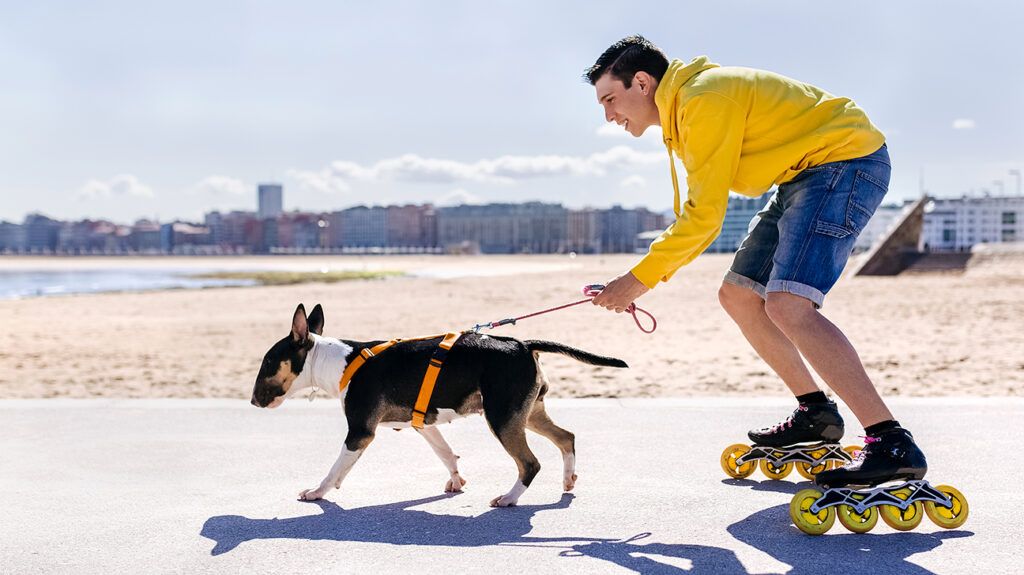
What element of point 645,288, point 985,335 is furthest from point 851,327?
point 645,288

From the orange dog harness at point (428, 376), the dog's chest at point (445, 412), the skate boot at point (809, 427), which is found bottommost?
the skate boot at point (809, 427)

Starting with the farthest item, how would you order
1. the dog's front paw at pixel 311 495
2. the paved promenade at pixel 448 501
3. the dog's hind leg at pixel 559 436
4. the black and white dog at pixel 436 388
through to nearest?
the dog's hind leg at pixel 559 436, the dog's front paw at pixel 311 495, the black and white dog at pixel 436 388, the paved promenade at pixel 448 501

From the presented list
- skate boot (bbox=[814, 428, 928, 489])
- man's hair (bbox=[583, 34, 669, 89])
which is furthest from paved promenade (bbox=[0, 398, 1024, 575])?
man's hair (bbox=[583, 34, 669, 89])

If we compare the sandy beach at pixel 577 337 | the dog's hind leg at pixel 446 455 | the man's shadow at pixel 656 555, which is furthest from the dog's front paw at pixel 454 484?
the sandy beach at pixel 577 337

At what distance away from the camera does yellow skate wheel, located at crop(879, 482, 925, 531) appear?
11.3 feet

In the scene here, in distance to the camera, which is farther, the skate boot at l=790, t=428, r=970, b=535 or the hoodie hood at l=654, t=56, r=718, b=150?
the hoodie hood at l=654, t=56, r=718, b=150

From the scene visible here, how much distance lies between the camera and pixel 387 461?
16.0 feet

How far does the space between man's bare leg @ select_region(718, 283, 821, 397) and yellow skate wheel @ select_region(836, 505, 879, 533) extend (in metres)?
0.94

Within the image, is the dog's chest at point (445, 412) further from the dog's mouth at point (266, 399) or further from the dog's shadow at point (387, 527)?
the dog's mouth at point (266, 399)

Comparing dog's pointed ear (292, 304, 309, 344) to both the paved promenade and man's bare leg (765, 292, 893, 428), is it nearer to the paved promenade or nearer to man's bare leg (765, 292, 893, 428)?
the paved promenade

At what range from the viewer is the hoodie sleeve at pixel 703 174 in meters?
3.57

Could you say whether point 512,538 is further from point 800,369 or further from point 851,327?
point 851,327

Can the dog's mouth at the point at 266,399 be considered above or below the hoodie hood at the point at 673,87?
below

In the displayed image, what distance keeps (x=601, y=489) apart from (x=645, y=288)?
1.12 meters
